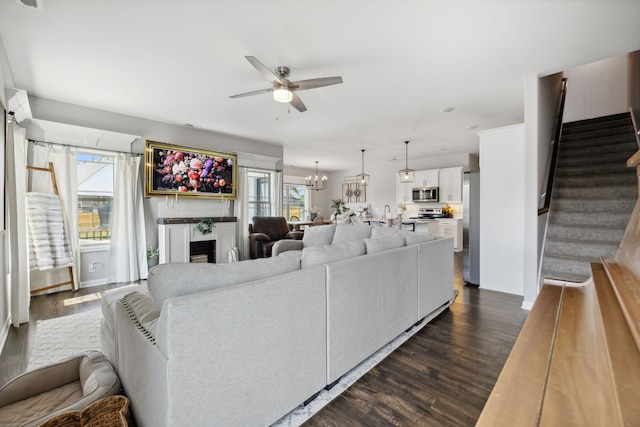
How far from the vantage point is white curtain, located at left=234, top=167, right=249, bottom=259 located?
5.73 meters

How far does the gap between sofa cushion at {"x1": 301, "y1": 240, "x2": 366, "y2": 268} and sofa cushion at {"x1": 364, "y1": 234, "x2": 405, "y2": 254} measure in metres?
0.12

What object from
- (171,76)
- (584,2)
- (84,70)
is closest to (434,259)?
(584,2)

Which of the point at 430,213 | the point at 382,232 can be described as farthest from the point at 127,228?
the point at 430,213

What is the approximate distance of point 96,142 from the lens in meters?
4.16

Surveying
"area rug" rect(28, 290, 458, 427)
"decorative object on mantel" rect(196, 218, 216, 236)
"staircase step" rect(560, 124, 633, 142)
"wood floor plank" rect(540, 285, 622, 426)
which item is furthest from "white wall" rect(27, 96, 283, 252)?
"staircase step" rect(560, 124, 633, 142)

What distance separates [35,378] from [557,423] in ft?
7.23

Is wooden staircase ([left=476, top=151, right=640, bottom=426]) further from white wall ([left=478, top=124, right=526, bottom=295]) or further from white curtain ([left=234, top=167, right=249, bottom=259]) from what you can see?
white curtain ([left=234, top=167, right=249, bottom=259])

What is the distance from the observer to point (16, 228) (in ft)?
8.93

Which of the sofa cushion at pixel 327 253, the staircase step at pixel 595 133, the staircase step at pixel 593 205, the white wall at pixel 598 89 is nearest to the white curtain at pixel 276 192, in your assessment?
the sofa cushion at pixel 327 253

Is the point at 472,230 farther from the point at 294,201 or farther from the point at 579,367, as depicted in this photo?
the point at 294,201

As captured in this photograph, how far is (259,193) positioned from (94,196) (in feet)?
9.65

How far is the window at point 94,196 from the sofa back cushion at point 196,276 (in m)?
4.17

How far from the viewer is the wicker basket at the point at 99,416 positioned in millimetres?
1128

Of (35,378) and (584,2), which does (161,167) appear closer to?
(35,378)
